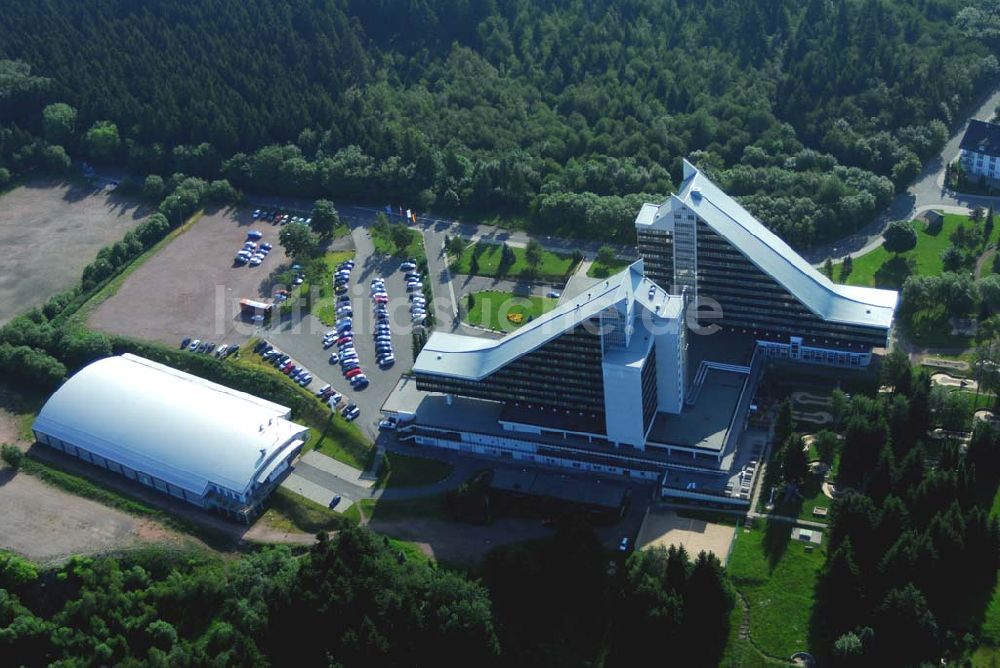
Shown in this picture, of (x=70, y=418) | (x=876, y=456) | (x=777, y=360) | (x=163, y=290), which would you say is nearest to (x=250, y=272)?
(x=163, y=290)

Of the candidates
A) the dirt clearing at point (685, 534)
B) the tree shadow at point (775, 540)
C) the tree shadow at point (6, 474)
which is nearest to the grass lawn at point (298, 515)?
the tree shadow at point (6, 474)

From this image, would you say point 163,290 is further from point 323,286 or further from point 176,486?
point 176,486

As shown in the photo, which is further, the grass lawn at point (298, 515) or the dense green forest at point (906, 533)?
the grass lawn at point (298, 515)

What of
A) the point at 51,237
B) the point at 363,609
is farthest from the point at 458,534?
the point at 51,237

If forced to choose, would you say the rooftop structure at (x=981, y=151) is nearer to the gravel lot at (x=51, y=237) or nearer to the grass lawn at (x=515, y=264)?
the grass lawn at (x=515, y=264)

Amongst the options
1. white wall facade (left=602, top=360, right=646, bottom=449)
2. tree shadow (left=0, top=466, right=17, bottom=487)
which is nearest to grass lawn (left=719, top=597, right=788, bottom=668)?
white wall facade (left=602, top=360, right=646, bottom=449)

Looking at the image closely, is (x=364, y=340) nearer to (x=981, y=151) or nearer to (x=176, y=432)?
(x=176, y=432)

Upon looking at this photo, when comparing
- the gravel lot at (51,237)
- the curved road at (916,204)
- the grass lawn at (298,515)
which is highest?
the gravel lot at (51,237)
